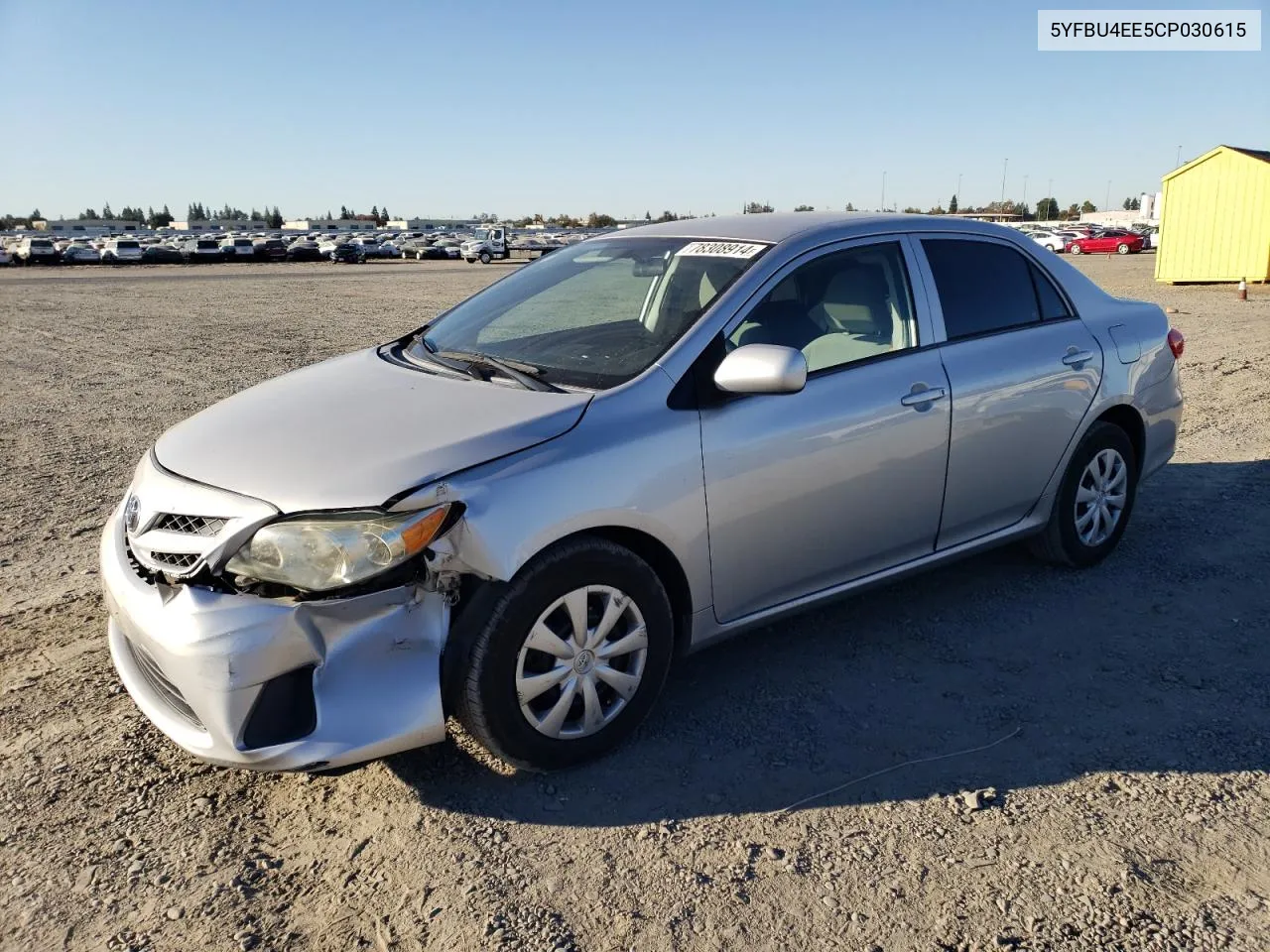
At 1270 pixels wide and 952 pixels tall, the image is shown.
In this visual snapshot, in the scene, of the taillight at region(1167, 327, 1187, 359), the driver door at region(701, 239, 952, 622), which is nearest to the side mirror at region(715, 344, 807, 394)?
the driver door at region(701, 239, 952, 622)

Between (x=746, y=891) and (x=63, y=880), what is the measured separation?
72.2 inches

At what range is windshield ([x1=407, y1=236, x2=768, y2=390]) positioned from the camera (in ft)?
12.0

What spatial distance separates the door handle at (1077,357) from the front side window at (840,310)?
962 mm

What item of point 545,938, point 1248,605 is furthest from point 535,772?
point 1248,605

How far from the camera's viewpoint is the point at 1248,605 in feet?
15.0

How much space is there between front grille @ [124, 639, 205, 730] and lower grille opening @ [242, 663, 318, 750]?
179 mm

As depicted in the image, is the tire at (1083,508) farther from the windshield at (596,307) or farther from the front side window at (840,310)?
the windshield at (596,307)

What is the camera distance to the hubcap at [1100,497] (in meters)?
4.90

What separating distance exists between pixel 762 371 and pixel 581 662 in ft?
3.59

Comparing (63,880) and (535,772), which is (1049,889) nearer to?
(535,772)

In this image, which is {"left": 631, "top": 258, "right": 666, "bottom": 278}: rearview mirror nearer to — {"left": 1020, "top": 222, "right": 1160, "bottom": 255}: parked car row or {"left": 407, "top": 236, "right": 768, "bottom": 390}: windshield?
{"left": 407, "top": 236, "right": 768, "bottom": 390}: windshield

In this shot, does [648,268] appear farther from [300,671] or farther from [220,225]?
[220,225]

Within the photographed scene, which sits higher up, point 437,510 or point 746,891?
point 437,510

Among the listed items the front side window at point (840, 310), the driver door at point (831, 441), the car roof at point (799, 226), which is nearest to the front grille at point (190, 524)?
the driver door at point (831, 441)
